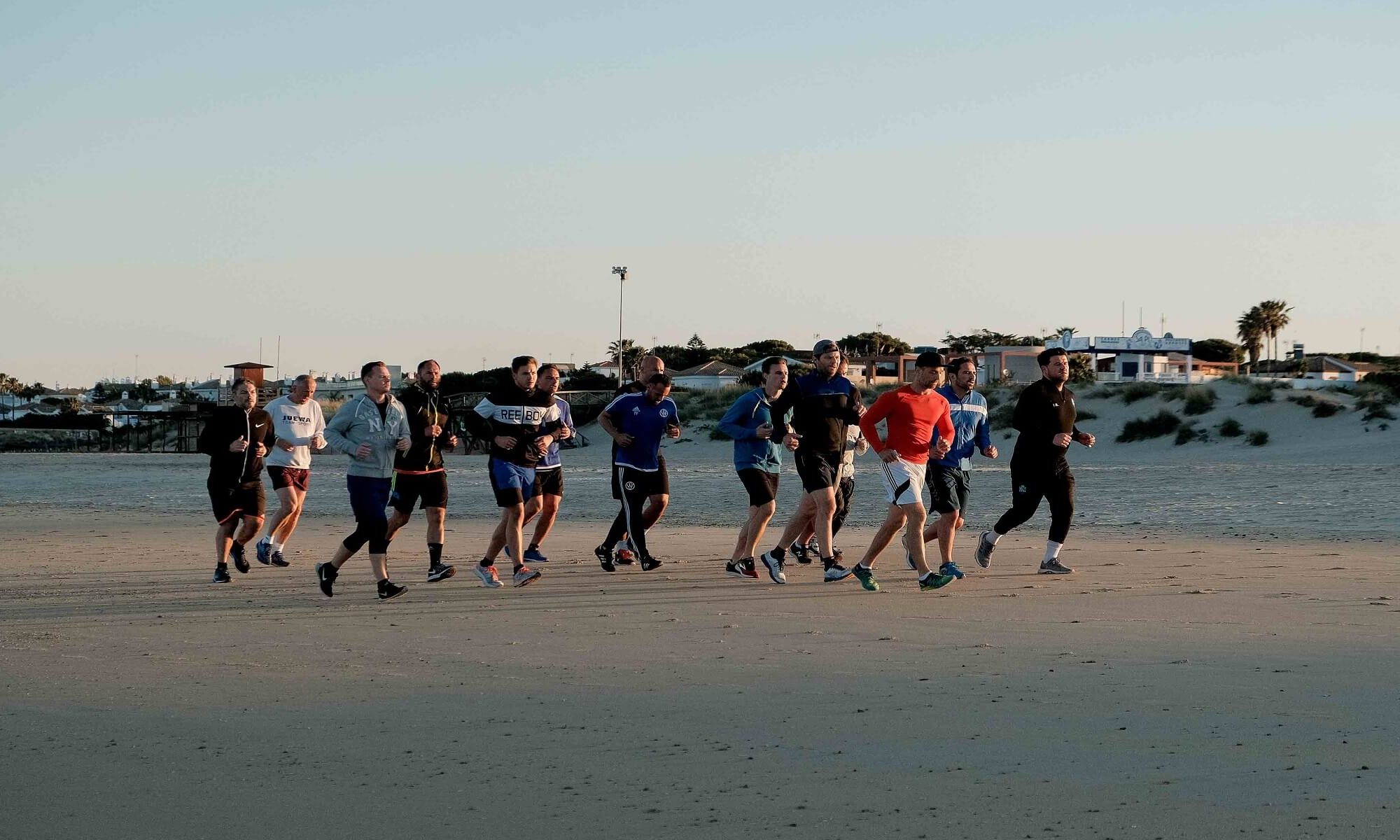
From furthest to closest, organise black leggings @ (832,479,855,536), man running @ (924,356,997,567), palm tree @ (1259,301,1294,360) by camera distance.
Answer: palm tree @ (1259,301,1294,360) → black leggings @ (832,479,855,536) → man running @ (924,356,997,567)

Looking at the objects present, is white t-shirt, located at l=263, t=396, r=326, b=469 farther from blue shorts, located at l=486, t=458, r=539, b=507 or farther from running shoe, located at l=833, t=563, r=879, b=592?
running shoe, located at l=833, t=563, r=879, b=592

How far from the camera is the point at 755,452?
38.4 feet

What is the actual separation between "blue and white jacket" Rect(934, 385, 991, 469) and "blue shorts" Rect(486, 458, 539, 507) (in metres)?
3.17

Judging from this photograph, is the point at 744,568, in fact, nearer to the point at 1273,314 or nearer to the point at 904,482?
the point at 904,482

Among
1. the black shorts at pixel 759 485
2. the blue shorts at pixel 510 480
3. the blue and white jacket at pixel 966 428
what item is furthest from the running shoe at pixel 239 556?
the blue and white jacket at pixel 966 428

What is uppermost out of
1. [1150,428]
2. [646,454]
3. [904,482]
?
[646,454]

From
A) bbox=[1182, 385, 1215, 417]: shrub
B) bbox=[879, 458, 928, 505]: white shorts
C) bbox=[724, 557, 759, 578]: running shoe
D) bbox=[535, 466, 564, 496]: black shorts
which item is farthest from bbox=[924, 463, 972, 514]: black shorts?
bbox=[1182, 385, 1215, 417]: shrub

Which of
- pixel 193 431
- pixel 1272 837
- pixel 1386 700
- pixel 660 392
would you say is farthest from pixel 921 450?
pixel 193 431

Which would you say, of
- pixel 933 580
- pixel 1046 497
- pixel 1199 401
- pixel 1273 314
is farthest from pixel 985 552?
pixel 1273 314

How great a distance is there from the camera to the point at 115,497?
84.3 ft

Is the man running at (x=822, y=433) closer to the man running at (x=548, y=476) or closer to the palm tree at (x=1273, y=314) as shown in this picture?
the man running at (x=548, y=476)

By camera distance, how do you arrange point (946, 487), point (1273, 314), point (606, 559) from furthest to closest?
1. point (1273, 314)
2. point (606, 559)
3. point (946, 487)

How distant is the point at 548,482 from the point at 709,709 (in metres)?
5.81

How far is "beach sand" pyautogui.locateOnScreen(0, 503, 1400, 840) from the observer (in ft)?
16.2
